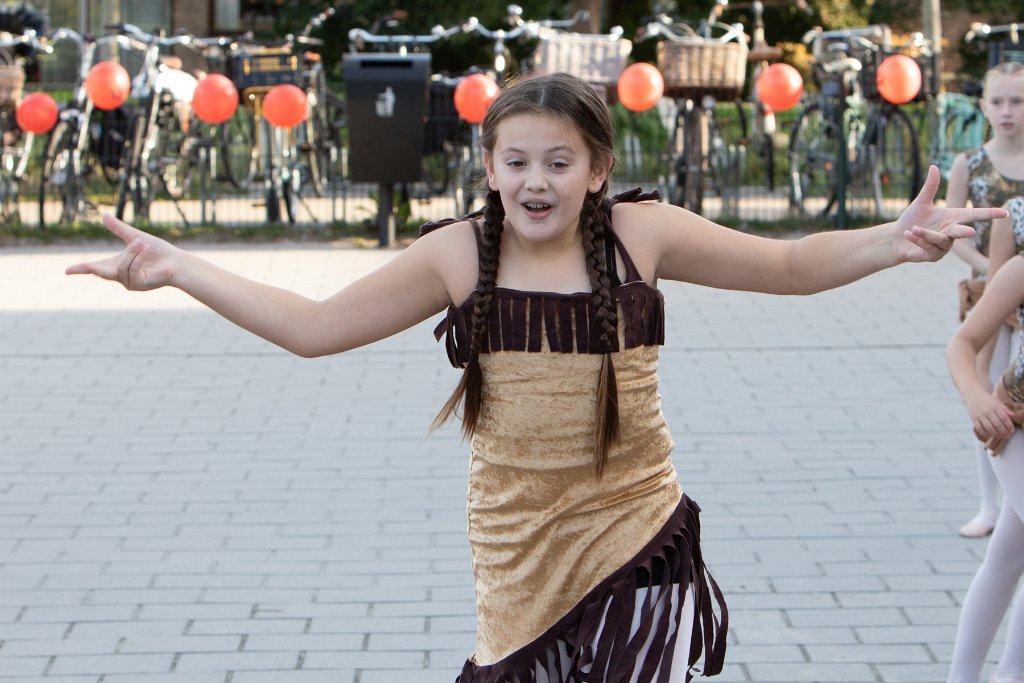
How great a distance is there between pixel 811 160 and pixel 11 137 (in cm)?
707

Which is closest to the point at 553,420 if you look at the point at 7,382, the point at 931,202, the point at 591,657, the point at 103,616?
the point at 591,657

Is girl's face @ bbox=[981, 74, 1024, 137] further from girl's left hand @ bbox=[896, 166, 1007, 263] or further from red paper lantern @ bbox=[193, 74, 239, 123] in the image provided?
red paper lantern @ bbox=[193, 74, 239, 123]

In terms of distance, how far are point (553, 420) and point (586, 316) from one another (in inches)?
7.8

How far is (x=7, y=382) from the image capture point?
7828 mm

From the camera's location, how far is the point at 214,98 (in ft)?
39.6

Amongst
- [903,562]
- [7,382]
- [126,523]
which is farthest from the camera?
[7,382]

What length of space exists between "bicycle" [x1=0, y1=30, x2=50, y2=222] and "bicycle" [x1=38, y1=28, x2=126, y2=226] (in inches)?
9.9

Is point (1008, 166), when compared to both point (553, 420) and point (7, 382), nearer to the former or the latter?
point (553, 420)

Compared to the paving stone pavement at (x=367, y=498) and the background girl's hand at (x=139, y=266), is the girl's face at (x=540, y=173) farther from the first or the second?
the paving stone pavement at (x=367, y=498)

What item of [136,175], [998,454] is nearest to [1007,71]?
[998,454]

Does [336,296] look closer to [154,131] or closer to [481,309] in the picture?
[481,309]

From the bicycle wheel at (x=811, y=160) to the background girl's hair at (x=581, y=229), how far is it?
35.8 ft

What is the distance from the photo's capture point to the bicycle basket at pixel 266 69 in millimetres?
13000

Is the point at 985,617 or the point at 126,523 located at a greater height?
the point at 985,617
